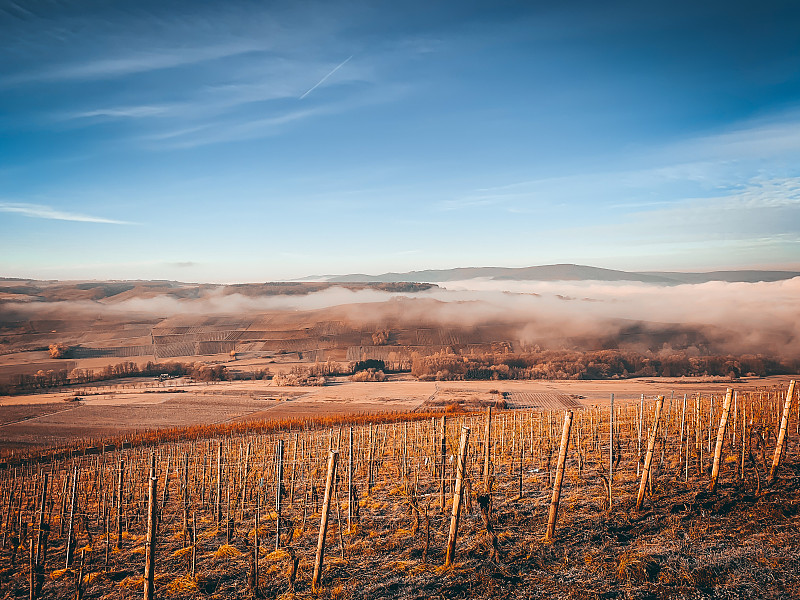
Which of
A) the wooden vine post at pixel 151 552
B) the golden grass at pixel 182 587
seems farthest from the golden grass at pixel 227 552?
the wooden vine post at pixel 151 552

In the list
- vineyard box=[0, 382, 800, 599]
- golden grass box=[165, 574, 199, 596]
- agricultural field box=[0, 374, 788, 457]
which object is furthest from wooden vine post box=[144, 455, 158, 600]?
agricultural field box=[0, 374, 788, 457]

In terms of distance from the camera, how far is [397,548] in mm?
11031

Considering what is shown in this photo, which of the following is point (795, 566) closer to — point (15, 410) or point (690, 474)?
point (690, 474)

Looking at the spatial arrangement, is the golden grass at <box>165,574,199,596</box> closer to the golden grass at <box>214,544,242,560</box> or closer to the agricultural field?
the golden grass at <box>214,544,242,560</box>

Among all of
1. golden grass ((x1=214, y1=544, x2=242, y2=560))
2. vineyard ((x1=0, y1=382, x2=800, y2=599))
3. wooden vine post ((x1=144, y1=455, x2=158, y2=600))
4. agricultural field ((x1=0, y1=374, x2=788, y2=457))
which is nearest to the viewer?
wooden vine post ((x1=144, y1=455, x2=158, y2=600))

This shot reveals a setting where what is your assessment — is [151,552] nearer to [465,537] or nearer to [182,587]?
[182,587]

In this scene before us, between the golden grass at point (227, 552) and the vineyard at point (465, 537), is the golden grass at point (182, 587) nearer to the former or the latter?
the vineyard at point (465, 537)

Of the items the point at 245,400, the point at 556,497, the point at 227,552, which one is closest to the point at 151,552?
the point at 227,552

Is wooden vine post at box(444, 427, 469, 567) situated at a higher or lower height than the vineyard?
higher

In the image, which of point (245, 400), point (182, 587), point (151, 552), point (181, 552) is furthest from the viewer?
point (245, 400)

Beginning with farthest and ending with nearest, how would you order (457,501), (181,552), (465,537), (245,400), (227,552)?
(245,400)
(181,552)
(227,552)
(465,537)
(457,501)

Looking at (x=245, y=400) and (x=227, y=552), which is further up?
(x=227, y=552)

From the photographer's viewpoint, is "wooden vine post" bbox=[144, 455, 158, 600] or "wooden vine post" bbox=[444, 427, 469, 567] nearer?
"wooden vine post" bbox=[144, 455, 158, 600]

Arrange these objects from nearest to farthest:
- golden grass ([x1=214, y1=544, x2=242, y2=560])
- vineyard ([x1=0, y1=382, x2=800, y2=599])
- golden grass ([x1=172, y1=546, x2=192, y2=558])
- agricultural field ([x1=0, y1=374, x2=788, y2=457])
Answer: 1. vineyard ([x1=0, y1=382, x2=800, y2=599])
2. golden grass ([x1=214, y1=544, x2=242, y2=560])
3. golden grass ([x1=172, y1=546, x2=192, y2=558])
4. agricultural field ([x1=0, y1=374, x2=788, y2=457])
